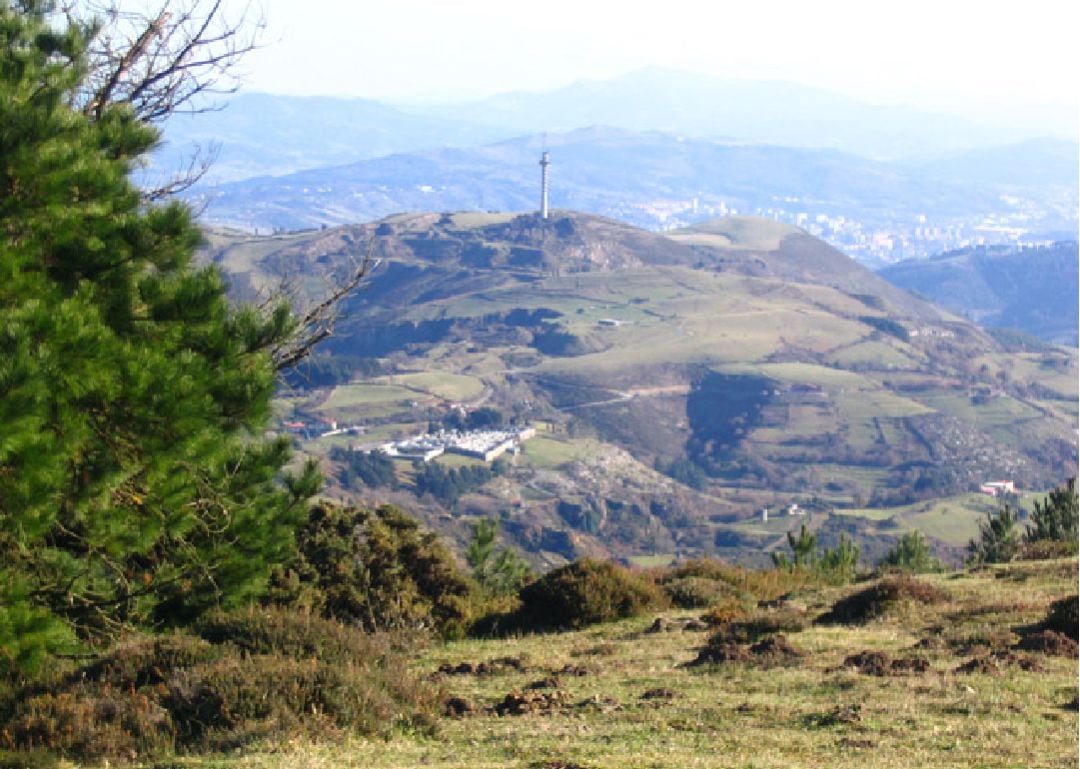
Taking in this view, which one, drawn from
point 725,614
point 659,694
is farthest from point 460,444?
point 659,694

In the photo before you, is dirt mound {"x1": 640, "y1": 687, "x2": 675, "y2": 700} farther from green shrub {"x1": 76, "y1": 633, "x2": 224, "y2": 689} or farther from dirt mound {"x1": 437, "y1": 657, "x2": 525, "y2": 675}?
green shrub {"x1": 76, "y1": 633, "x2": 224, "y2": 689}

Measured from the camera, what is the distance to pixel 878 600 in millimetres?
14945

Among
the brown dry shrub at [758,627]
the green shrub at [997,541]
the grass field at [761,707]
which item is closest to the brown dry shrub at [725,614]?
the brown dry shrub at [758,627]

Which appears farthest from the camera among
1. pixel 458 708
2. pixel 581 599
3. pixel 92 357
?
pixel 581 599

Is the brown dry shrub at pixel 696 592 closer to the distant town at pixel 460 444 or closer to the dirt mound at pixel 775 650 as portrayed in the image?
the dirt mound at pixel 775 650

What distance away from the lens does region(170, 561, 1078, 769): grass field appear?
7812mm

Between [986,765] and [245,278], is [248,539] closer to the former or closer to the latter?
[986,765]

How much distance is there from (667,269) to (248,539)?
18380 cm

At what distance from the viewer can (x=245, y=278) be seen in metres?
163

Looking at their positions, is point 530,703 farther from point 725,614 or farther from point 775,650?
point 725,614

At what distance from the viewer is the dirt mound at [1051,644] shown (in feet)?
37.7

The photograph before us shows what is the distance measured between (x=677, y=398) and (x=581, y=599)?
4780 inches

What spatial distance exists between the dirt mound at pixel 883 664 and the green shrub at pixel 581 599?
488 centimetres

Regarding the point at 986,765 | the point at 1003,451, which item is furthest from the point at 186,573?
the point at 1003,451
